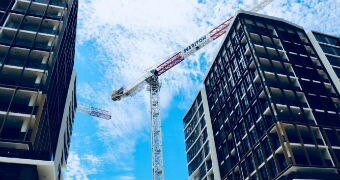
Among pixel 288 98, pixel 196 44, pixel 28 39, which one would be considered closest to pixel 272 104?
pixel 288 98

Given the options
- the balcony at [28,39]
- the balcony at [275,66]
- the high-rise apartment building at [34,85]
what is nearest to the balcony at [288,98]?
the balcony at [275,66]

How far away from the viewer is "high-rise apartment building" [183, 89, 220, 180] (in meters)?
101

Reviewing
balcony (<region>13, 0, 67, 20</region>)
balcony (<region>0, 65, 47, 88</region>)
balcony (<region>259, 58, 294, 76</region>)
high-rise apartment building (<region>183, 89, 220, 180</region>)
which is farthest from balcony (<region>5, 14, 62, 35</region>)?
high-rise apartment building (<region>183, 89, 220, 180</region>)

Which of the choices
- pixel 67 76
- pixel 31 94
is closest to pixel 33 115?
pixel 31 94

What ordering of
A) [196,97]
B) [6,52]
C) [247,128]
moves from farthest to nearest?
[196,97] → [247,128] → [6,52]

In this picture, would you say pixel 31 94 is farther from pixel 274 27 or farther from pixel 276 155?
pixel 274 27

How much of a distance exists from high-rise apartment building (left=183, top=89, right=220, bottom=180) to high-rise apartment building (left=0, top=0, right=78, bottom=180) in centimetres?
3396

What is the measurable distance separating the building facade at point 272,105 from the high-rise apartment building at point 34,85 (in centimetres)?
3707

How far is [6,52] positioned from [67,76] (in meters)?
24.0

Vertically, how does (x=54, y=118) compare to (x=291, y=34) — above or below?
below

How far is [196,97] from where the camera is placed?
4678 inches

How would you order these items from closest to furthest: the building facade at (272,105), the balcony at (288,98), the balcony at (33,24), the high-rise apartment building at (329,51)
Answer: the building facade at (272,105) < the balcony at (33,24) < the balcony at (288,98) < the high-rise apartment building at (329,51)

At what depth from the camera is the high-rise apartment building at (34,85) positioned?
6000 cm

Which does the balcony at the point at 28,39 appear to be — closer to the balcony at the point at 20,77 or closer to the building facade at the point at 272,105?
the balcony at the point at 20,77
